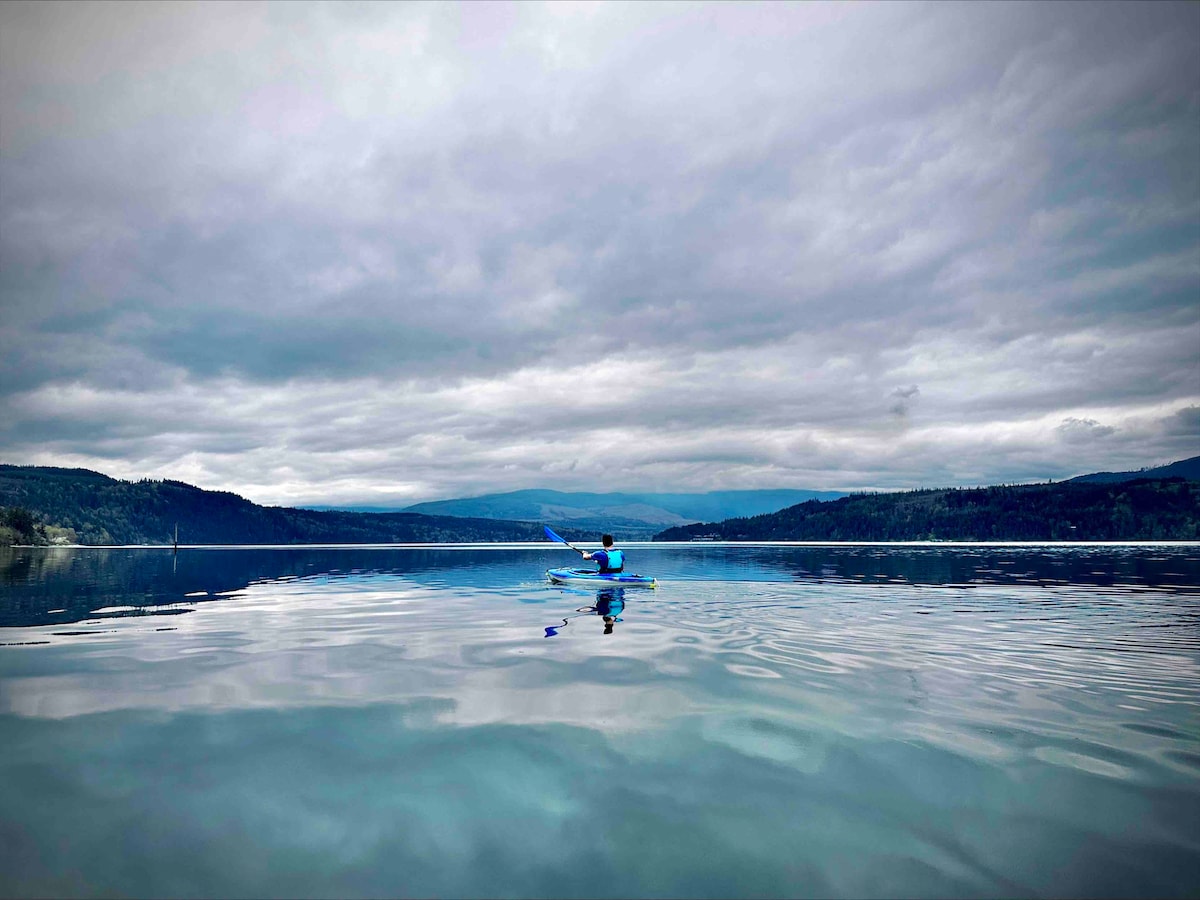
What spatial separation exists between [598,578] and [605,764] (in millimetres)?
33740

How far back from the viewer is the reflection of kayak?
45438 millimetres

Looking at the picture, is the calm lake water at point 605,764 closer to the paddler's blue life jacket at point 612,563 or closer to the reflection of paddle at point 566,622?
the reflection of paddle at point 566,622

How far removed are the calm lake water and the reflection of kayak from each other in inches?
758

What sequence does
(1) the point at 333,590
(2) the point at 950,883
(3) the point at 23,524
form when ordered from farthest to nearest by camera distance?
1. (3) the point at 23,524
2. (1) the point at 333,590
3. (2) the point at 950,883

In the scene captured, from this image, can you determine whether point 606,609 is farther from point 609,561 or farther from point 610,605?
point 609,561

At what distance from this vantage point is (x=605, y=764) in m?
11.8

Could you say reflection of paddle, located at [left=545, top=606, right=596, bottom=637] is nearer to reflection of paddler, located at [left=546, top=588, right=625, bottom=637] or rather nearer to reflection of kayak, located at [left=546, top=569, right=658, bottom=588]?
reflection of paddler, located at [left=546, top=588, right=625, bottom=637]

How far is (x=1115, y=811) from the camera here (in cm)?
973

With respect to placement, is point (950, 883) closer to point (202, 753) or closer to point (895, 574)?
point (202, 753)

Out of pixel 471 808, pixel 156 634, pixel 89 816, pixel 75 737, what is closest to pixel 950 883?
pixel 471 808

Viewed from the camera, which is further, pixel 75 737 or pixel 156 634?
pixel 156 634

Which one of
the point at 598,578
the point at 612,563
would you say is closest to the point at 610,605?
the point at 612,563

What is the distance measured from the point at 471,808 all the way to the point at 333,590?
43656 mm

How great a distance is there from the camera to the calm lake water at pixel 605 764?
834cm
